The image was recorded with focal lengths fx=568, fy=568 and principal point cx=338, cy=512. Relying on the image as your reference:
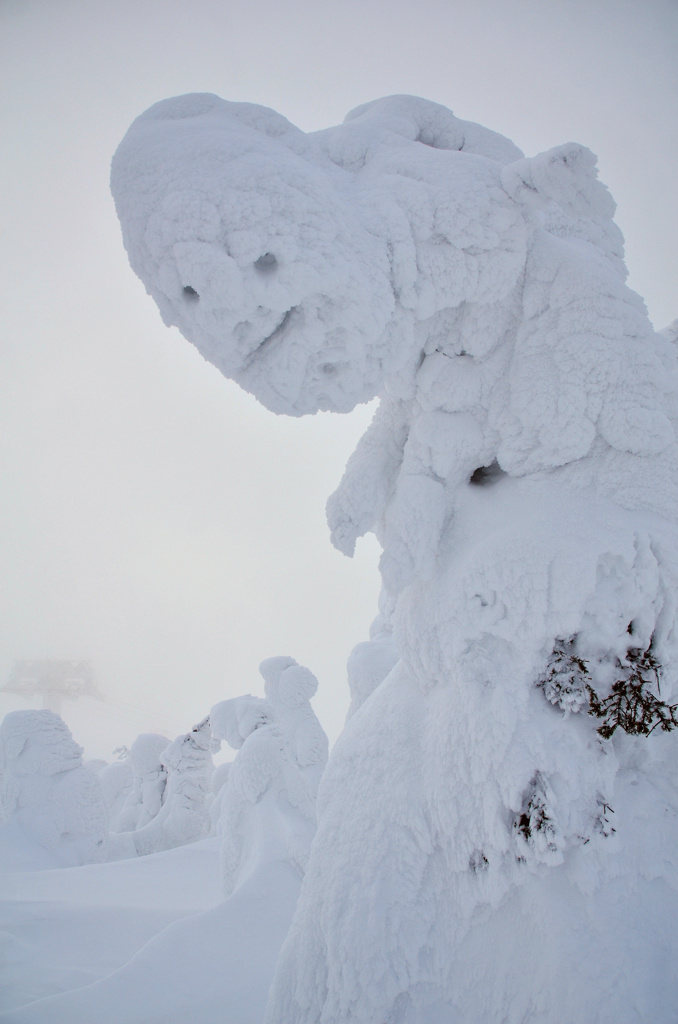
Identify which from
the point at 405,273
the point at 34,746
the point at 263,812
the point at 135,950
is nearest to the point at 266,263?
the point at 405,273

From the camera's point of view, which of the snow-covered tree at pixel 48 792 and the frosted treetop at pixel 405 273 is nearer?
the frosted treetop at pixel 405 273

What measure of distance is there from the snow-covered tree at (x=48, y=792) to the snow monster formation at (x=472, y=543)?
6.60 m

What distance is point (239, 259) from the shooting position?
189cm

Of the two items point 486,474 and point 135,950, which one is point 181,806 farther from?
point 486,474

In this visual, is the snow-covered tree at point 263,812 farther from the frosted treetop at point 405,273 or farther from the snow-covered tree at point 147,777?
the snow-covered tree at point 147,777

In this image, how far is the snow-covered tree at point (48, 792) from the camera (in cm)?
739

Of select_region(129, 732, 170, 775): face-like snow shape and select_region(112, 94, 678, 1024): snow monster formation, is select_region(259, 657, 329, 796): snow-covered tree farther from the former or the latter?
select_region(129, 732, 170, 775): face-like snow shape

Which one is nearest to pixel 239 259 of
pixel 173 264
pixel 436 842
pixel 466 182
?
pixel 173 264

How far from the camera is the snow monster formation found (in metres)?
1.90

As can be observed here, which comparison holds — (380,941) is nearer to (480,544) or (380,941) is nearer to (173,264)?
(480,544)

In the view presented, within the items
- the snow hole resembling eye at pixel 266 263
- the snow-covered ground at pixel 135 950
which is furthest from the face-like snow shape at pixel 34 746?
the snow hole resembling eye at pixel 266 263

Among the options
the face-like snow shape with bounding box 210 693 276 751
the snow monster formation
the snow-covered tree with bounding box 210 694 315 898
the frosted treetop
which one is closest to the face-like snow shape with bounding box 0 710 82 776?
the face-like snow shape with bounding box 210 693 276 751

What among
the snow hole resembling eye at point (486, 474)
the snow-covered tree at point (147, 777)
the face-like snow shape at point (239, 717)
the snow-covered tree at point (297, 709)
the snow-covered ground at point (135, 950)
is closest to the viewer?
the snow hole resembling eye at point (486, 474)

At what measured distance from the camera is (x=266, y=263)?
1991 millimetres
